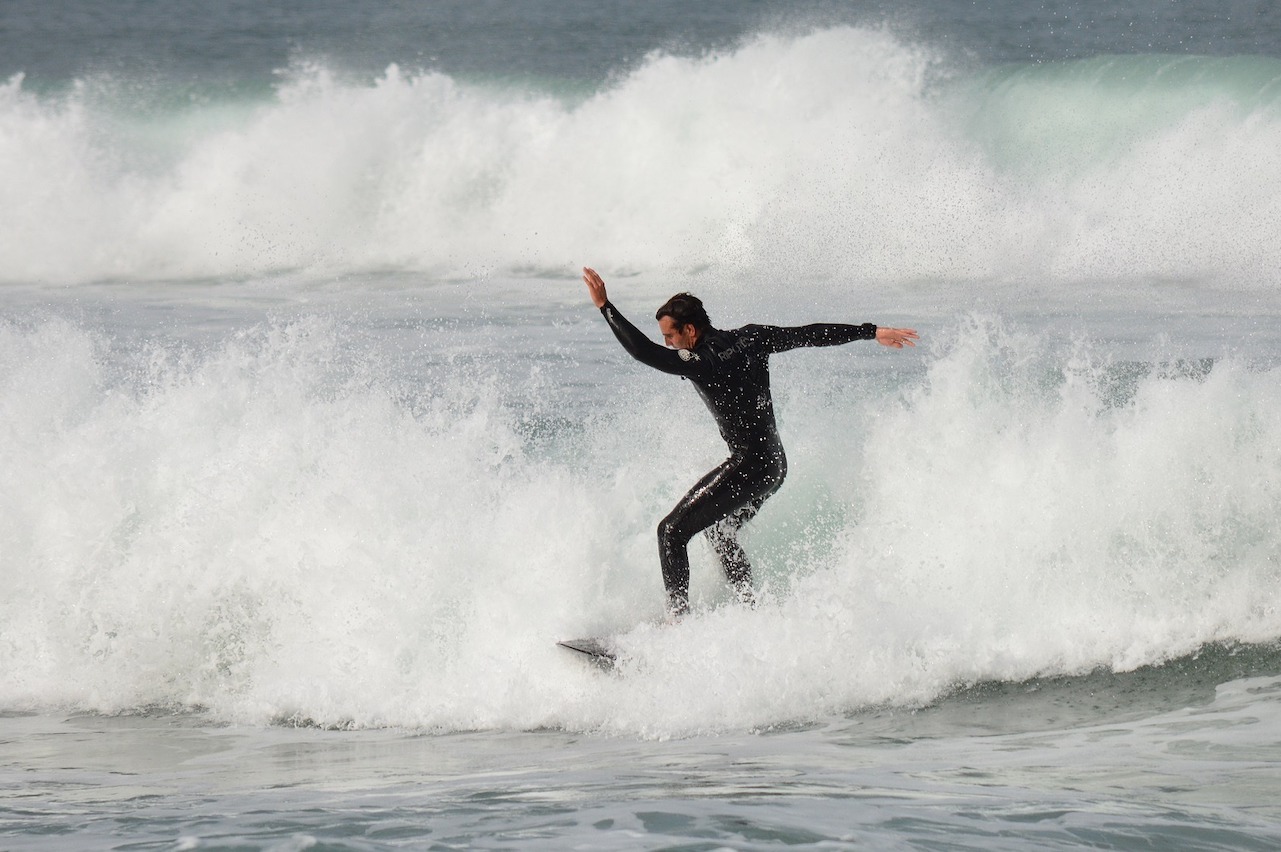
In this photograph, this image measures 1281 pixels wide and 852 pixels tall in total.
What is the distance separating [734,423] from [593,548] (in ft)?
4.26

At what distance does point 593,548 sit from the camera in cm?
711

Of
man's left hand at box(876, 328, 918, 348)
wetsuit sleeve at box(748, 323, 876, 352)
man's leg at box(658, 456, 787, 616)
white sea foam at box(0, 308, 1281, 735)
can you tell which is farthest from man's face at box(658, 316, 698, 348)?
white sea foam at box(0, 308, 1281, 735)

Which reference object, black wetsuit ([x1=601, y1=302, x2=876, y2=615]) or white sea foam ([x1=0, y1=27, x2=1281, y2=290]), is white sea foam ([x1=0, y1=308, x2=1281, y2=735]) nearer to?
black wetsuit ([x1=601, y1=302, x2=876, y2=615])

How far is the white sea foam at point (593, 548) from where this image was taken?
6211 millimetres

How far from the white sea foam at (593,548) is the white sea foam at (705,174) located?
8714 mm

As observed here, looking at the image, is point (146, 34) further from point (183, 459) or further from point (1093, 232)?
point (183, 459)

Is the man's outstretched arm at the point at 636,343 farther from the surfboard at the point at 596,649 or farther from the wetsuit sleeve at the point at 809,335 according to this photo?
the surfboard at the point at 596,649

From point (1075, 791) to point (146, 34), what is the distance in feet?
124

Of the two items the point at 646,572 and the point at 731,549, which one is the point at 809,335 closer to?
the point at 731,549

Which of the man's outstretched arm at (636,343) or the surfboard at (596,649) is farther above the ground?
the man's outstretched arm at (636,343)

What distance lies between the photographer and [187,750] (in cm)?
603

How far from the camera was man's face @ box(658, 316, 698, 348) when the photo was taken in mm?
5934

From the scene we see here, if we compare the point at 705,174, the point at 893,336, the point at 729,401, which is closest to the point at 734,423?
the point at 729,401

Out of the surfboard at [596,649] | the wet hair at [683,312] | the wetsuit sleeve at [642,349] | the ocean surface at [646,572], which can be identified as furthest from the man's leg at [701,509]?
the wet hair at [683,312]
